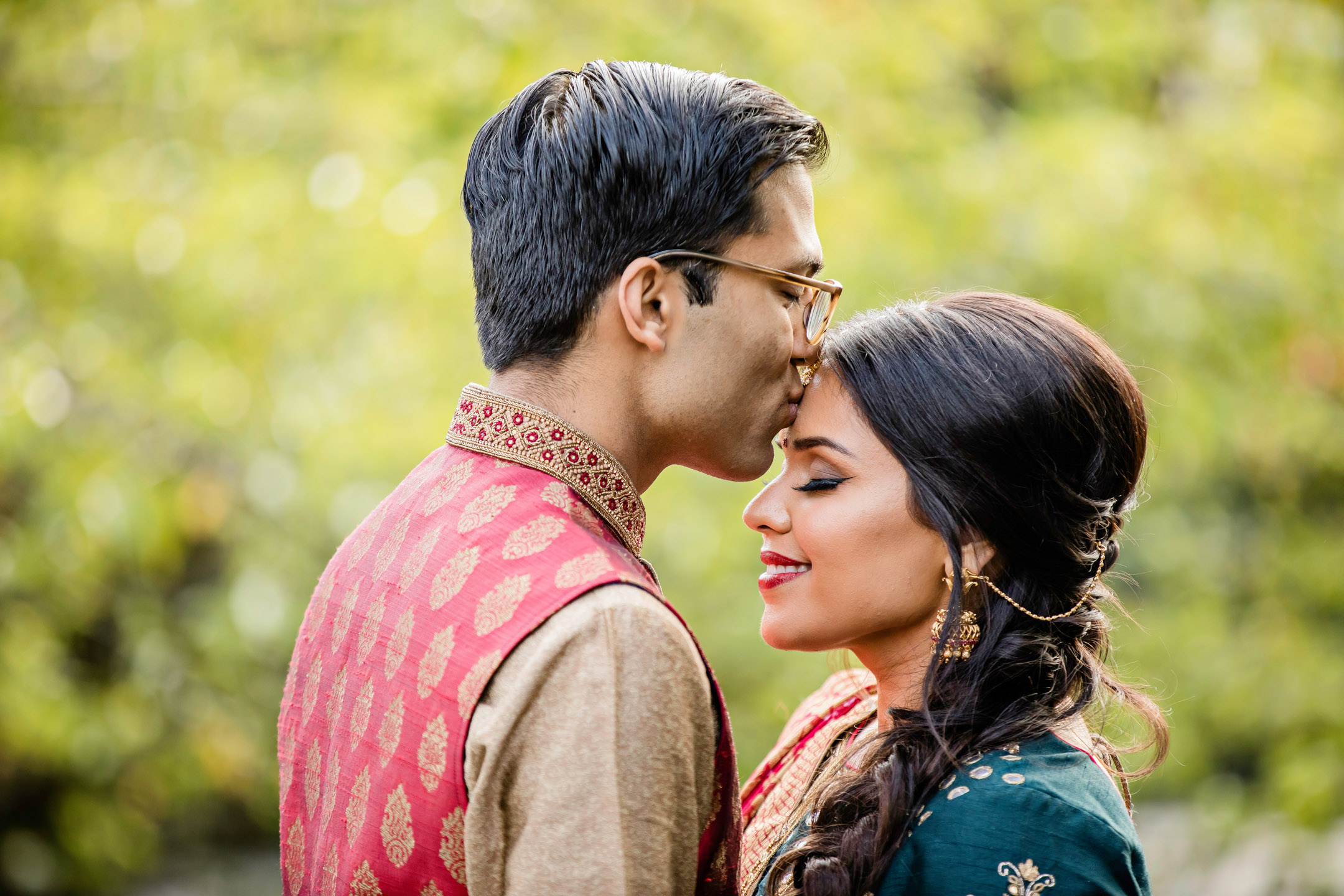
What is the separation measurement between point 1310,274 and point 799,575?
353cm

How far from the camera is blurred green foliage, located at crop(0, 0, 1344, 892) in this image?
3920mm

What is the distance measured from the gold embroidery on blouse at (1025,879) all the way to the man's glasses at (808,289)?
40.5 inches

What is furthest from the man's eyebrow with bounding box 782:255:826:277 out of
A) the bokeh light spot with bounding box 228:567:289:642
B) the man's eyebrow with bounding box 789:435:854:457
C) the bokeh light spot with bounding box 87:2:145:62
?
the bokeh light spot with bounding box 87:2:145:62

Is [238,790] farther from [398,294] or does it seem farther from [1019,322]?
[1019,322]

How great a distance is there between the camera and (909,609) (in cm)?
221

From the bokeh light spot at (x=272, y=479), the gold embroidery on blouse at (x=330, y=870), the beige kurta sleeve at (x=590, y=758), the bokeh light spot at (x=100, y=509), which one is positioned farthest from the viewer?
the bokeh light spot at (x=272, y=479)

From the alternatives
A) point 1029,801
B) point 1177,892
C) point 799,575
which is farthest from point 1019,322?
point 1177,892

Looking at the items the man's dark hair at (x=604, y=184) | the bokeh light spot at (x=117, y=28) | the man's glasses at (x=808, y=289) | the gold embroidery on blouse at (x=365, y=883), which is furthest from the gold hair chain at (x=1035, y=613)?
the bokeh light spot at (x=117, y=28)

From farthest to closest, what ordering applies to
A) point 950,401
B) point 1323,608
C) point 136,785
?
1. point 1323,608
2. point 136,785
3. point 950,401

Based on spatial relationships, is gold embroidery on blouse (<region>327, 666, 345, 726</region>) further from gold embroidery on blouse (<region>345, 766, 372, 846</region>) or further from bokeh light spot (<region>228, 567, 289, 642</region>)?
bokeh light spot (<region>228, 567, 289, 642</region>)

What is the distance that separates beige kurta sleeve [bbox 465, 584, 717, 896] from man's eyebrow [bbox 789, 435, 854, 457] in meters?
0.76

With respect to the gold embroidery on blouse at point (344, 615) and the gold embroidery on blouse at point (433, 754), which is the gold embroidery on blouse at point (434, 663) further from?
the gold embroidery on blouse at point (344, 615)

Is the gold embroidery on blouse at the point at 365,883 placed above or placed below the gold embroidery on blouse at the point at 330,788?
below

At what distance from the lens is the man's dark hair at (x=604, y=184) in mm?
1850
